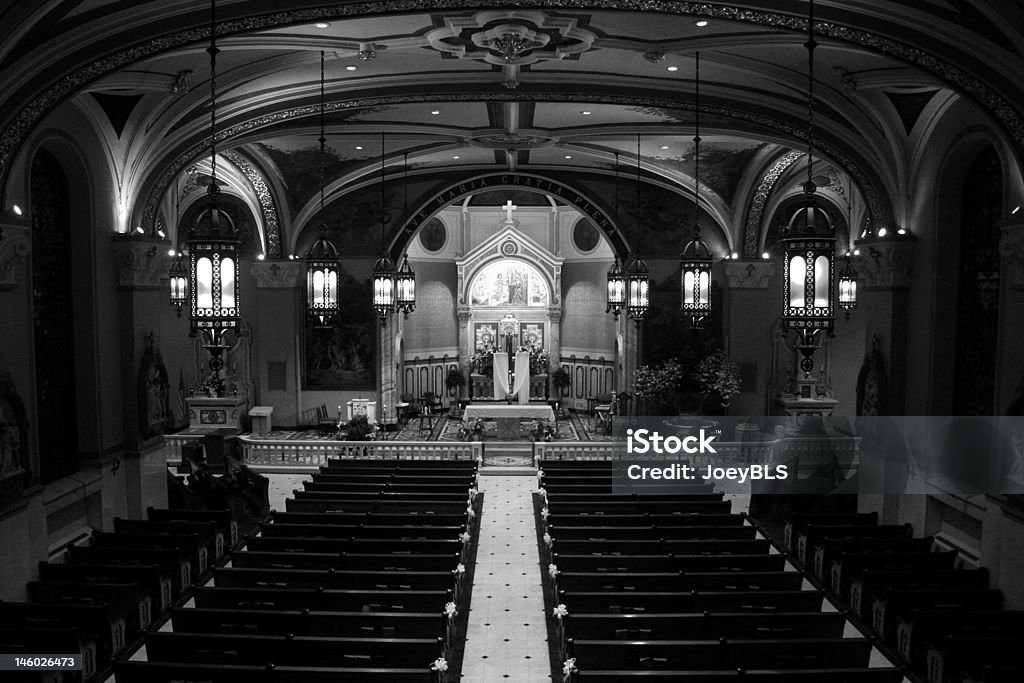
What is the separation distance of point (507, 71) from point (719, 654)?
8.70 m

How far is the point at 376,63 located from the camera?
39.9 ft

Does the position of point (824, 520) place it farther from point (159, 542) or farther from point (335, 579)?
point (159, 542)

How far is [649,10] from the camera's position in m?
8.55

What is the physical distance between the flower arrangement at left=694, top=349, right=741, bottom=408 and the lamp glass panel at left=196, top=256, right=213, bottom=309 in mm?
14877

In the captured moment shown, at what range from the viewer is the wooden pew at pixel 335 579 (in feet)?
29.6

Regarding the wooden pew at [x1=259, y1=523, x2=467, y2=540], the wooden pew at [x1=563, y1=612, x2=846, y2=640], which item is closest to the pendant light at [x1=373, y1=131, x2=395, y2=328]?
the wooden pew at [x1=259, y1=523, x2=467, y2=540]

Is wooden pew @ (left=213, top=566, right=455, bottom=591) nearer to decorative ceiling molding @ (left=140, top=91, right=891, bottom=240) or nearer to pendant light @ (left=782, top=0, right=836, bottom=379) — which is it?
pendant light @ (left=782, top=0, right=836, bottom=379)

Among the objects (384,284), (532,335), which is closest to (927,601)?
(384,284)

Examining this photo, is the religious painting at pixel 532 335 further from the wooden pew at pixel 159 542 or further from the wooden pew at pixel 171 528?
the wooden pew at pixel 159 542

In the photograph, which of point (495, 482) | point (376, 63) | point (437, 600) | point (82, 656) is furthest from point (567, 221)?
point (82, 656)

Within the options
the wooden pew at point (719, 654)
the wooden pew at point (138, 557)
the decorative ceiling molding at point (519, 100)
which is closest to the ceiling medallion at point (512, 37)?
the decorative ceiling molding at point (519, 100)

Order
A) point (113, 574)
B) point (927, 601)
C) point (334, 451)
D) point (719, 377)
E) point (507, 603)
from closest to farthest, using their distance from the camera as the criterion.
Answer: point (927, 601) → point (113, 574) → point (507, 603) → point (334, 451) → point (719, 377)

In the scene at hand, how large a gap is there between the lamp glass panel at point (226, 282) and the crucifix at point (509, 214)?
805 inches

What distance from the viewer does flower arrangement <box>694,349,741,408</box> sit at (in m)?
20.4
